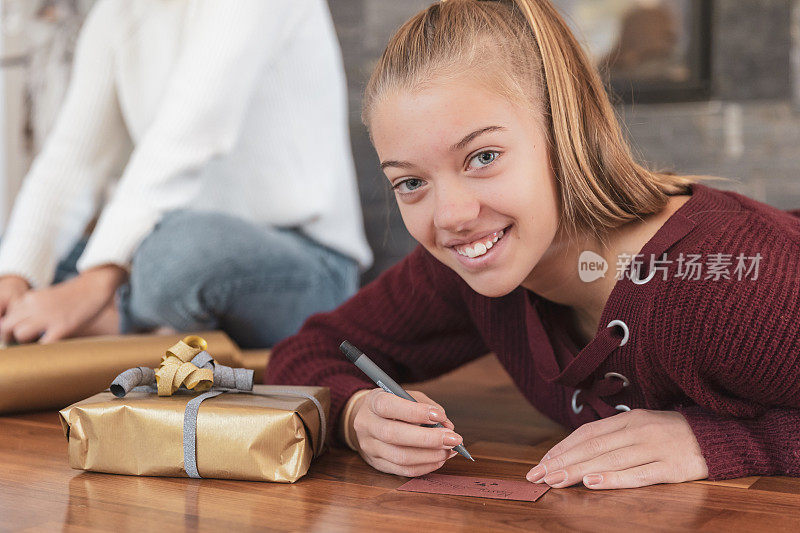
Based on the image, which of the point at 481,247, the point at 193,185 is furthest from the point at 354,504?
the point at 193,185

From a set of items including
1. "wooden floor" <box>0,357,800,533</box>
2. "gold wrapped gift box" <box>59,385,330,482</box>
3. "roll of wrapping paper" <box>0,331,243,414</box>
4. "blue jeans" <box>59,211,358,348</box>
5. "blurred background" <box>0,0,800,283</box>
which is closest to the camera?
"wooden floor" <box>0,357,800,533</box>

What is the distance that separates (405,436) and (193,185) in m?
0.95

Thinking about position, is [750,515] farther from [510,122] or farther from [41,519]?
[41,519]

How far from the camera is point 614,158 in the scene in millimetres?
950

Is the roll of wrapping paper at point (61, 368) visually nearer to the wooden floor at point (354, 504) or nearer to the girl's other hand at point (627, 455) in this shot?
the wooden floor at point (354, 504)

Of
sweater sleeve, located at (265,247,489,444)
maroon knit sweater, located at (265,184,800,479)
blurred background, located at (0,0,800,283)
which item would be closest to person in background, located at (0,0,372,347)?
sweater sleeve, located at (265,247,489,444)

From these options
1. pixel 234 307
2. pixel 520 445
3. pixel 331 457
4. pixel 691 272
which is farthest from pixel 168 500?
pixel 234 307

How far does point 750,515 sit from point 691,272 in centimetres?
24

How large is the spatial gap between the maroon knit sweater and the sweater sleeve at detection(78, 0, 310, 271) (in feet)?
2.00

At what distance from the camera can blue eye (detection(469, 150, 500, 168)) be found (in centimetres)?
88

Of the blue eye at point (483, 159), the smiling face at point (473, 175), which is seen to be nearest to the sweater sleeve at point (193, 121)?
the smiling face at point (473, 175)

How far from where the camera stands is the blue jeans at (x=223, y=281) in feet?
5.04

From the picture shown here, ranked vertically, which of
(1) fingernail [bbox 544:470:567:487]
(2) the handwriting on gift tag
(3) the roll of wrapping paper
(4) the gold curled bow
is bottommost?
(3) the roll of wrapping paper

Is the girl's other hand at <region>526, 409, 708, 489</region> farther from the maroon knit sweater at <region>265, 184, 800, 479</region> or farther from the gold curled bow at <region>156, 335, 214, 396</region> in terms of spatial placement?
the gold curled bow at <region>156, 335, 214, 396</region>
